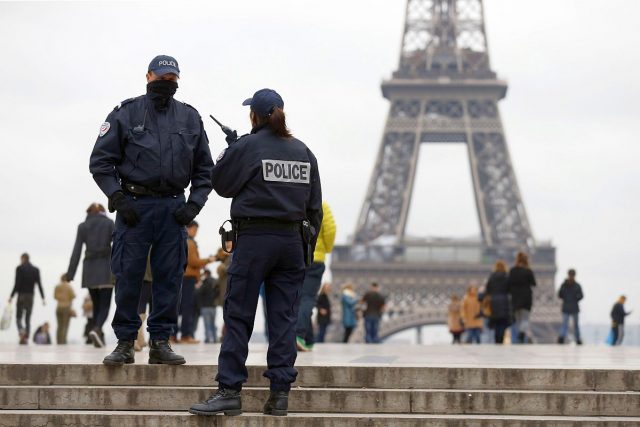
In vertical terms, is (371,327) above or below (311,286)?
above

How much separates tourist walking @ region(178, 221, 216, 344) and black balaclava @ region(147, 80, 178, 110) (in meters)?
6.04

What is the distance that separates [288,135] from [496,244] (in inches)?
2600

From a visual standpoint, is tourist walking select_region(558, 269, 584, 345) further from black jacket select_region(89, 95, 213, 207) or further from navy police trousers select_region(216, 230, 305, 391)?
navy police trousers select_region(216, 230, 305, 391)

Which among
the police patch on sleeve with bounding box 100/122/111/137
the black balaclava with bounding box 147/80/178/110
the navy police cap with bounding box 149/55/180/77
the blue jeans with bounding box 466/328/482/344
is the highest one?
the navy police cap with bounding box 149/55/180/77

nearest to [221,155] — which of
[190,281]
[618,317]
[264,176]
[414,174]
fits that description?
[264,176]

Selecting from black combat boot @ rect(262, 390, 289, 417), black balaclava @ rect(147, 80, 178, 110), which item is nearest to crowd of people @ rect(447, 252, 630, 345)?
black balaclava @ rect(147, 80, 178, 110)

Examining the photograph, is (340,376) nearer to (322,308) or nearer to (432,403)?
(432,403)

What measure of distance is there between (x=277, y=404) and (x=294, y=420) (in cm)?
17

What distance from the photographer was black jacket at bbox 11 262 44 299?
2184 cm

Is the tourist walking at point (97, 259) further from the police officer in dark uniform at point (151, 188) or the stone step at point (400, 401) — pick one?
the stone step at point (400, 401)

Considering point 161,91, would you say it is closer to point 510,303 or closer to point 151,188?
point 151,188

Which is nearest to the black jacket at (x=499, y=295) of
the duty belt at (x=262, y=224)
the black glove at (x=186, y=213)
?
the black glove at (x=186, y=213)

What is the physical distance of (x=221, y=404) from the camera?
28.2 feet

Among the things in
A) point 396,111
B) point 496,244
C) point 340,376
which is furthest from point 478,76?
point 340,376
